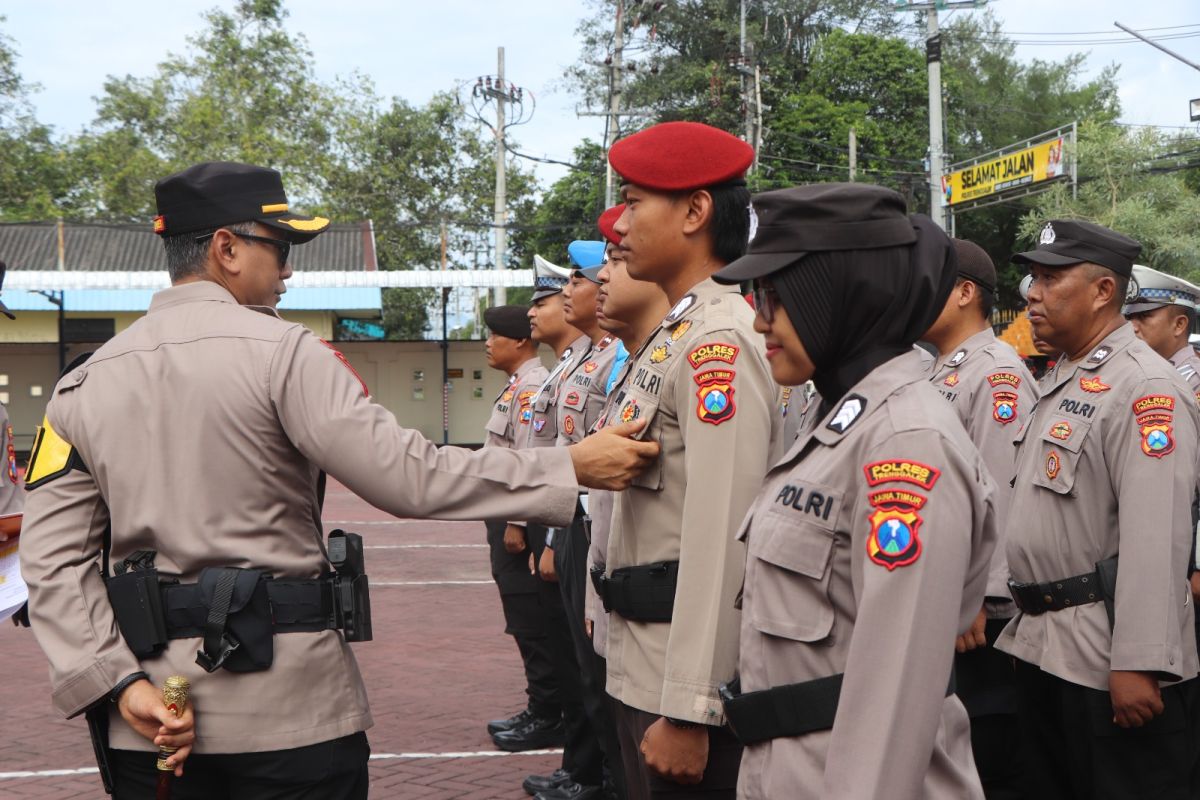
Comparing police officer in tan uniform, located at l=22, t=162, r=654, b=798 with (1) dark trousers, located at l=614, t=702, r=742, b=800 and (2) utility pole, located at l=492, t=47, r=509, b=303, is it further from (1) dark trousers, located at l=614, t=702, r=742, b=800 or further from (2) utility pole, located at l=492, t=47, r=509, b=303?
(2) utility pole, located at l=492, t=47, r=509, b=303

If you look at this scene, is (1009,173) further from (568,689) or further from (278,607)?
(278,607)

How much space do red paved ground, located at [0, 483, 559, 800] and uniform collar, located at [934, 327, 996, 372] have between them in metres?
2.68

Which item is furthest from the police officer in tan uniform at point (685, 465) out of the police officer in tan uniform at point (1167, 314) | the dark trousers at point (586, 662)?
the police officer in tan uniform at point (1167, 314)

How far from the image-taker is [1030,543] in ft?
12.8

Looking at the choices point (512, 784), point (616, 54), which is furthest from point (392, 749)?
point (616, 54)

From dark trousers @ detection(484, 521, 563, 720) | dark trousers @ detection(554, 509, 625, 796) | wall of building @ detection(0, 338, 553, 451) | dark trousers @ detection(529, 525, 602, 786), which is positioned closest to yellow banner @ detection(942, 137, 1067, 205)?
wall of building @ detection(0, 338, 553, 451)

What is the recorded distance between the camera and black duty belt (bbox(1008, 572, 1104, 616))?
376 centimetres

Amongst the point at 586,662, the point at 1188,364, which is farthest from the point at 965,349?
the point at 1188,364

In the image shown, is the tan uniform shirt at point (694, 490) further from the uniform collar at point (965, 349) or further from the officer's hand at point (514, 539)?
the officer's hand at point (514, 539)

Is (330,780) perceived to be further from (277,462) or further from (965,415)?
(965,415)

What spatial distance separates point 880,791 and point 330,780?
4.51 feet

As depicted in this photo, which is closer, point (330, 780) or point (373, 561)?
point (330, 780)

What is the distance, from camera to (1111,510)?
3760mm

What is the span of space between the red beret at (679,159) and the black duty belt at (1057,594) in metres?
1.71
